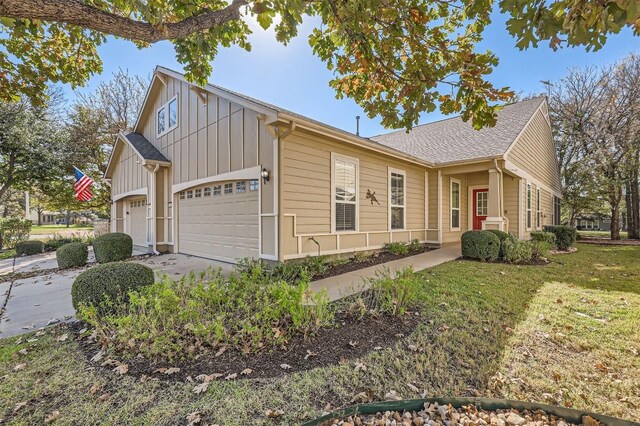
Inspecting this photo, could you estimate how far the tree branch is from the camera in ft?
8.63

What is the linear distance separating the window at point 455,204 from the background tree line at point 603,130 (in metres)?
10.5

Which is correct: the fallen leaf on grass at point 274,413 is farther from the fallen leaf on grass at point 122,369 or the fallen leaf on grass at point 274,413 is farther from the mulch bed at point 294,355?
the fallen leaf on grass at point 122,369

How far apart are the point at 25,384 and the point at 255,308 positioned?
2.18m

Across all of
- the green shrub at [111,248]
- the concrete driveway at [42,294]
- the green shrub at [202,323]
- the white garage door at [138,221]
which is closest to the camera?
the green shrub at [202,323]

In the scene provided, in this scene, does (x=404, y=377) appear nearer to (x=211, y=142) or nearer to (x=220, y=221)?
(x=220, y=221)

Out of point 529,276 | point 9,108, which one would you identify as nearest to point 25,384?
point 529,276

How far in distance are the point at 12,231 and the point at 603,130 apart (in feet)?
104

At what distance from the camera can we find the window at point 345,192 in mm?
7484

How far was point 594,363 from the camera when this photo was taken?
2889mm

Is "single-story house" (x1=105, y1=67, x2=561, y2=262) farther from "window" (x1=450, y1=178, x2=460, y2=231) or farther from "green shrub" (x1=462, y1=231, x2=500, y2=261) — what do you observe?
"green shrub" (x1=462, y1=231, x2=500, y2=261)

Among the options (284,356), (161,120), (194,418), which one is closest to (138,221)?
(161,120)

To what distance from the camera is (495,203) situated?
9.30 m

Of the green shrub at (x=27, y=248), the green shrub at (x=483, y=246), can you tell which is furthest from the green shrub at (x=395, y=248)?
the green shrub at (x=27, y=248)

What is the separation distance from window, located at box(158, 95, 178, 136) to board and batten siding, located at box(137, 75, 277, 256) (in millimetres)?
174
